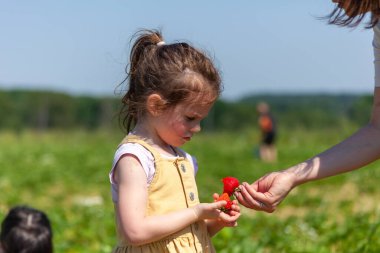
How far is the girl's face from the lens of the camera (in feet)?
9.61

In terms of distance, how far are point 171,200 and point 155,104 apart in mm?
351

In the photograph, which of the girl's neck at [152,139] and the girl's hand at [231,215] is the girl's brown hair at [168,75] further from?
the girl's hand at [231,215]

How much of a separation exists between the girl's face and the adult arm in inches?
12.7

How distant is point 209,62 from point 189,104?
20 cm

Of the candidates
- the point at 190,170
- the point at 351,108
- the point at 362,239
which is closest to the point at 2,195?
the point at 362,239

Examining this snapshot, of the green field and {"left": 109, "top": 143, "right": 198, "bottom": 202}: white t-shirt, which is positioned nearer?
{"left": 109, "top": 143, "right": 198, "bottom": 202}: white t-shirt

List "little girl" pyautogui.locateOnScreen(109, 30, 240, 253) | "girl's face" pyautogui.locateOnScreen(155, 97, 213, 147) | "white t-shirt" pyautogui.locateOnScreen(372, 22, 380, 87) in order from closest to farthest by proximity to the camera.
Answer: "little girl" pyautogui.locateOnScreen(109, 30, 240, 253)
"girl's face" pyautogui.locateOnScreen(155, 97, 213, 147)
"white t-shirt" pyautogui.locateOnScreen(372, 22, 380, 87)

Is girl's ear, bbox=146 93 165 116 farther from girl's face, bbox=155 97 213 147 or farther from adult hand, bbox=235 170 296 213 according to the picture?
adult hand, bbox=235 170 296 213

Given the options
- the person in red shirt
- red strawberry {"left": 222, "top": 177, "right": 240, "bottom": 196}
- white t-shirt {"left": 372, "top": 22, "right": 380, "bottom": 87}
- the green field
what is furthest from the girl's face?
the person in red shirt

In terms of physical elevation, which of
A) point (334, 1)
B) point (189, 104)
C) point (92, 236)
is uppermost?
point (334, 1)

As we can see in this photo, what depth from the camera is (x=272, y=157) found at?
67.9 ft

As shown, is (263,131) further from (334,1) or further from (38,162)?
(334,1)

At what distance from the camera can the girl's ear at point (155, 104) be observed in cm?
294

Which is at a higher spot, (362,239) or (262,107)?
(362,239)
